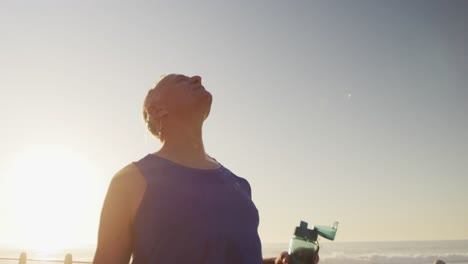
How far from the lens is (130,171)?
185 cm

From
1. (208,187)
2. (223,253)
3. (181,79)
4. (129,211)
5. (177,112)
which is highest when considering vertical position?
(181,79)

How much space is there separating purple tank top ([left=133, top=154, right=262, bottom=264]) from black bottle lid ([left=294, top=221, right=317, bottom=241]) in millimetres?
551

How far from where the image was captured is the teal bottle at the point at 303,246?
2.45m

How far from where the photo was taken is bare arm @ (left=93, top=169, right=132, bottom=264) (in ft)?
5.69

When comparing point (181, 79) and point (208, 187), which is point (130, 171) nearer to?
point (208, 187)

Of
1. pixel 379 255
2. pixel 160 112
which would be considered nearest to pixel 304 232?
pixel 160 112

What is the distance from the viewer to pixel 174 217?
5.78 feet

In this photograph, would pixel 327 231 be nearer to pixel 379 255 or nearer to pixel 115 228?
pixel 115 228

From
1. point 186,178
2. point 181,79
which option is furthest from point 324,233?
point 181,79

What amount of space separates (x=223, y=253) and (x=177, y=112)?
3.01 ft

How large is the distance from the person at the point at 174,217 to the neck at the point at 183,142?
0.15 feet

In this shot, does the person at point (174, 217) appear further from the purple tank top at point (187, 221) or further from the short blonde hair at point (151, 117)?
the short blonde hair at point (151, 117)

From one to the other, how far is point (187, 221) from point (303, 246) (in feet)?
3.31

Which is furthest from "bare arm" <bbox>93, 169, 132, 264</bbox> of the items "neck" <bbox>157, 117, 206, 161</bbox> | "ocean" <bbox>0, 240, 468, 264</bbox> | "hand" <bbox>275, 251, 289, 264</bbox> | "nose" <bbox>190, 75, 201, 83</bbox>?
"ocean" <bbox>0, 240, 468, 264</bbox>
